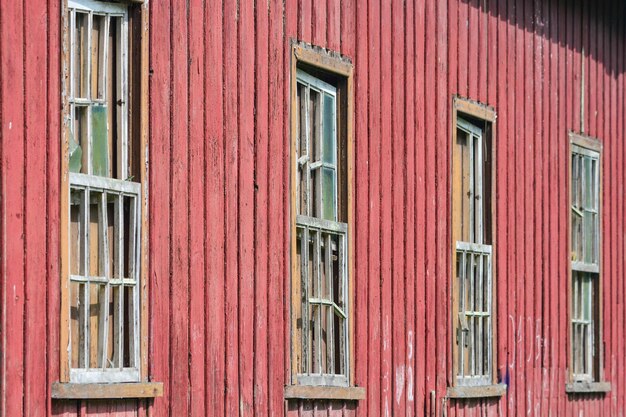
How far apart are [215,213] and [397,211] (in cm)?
246

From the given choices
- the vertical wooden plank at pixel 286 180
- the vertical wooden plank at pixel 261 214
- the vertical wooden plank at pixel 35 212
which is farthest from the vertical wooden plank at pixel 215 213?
the vertical wooden plank at pixel 35 212

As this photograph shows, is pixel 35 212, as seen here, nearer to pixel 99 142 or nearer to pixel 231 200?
pixel 99 142

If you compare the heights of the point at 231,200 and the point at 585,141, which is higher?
the point at 585,141

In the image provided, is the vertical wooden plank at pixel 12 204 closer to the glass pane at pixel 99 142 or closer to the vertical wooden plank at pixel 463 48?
the glass pane at pixel 99 142

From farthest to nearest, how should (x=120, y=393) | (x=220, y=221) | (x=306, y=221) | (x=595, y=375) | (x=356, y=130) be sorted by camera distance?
(x=595, y=375), (x=356, y=130), (x=306, y=221), (x=220, y=221), (x=120, y=393)

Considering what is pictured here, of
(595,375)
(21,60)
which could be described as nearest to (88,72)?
(21,60)

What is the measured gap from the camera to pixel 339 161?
1045 centimetres

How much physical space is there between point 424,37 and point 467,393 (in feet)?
9.47

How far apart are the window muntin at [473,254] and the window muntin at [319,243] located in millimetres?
1908

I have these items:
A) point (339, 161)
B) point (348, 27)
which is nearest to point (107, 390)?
point (339, 161)

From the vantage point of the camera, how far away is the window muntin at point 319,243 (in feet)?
32.5

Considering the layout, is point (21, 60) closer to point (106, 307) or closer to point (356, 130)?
point (106, 307)

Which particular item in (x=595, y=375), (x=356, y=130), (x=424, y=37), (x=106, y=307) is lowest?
(x=595, y=375)

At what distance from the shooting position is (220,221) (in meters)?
9.04
